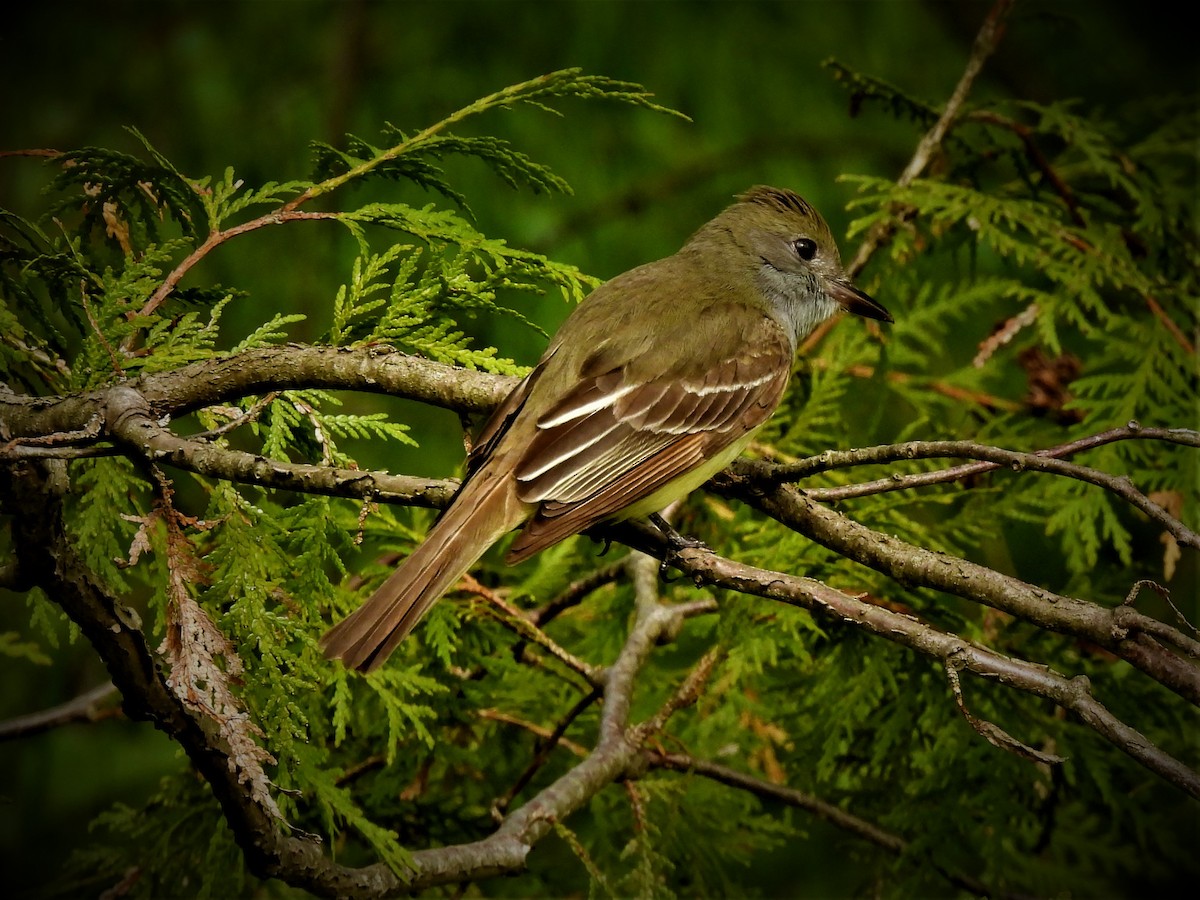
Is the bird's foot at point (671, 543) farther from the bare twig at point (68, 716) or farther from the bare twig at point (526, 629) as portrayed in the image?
the bare twig at point (68, 716)

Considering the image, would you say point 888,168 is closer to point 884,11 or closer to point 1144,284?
point 884,11

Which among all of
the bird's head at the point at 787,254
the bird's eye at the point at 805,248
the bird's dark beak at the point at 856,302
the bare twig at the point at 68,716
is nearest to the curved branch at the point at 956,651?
the bird's dark beak at the point at 856,302

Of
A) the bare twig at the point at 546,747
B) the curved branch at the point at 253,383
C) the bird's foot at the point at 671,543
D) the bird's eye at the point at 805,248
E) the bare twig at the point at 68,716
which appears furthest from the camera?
the bird's eye at the point at 805,248

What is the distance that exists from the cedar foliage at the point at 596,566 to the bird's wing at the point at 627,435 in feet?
1.09

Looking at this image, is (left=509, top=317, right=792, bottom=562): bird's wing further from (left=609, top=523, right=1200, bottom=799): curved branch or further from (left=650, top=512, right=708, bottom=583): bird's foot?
(left=609, top=523, right=1200, bottom=799): curved branch

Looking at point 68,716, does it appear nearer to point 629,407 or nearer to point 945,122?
point 629,407

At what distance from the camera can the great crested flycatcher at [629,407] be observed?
269cm

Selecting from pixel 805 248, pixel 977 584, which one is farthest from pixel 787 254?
pixel 977 584

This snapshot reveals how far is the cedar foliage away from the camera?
2.33 meters

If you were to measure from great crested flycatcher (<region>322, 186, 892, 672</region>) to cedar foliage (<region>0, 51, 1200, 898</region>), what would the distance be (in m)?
0.19

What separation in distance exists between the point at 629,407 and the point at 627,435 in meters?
0.10

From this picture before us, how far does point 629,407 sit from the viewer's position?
3.33 metres

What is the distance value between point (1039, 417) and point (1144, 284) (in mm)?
619

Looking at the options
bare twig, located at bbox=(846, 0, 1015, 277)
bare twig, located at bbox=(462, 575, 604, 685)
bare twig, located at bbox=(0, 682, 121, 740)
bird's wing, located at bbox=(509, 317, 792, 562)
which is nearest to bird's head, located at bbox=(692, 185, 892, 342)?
bare twig, located at bbox=(846, 0, 1015, 277)
